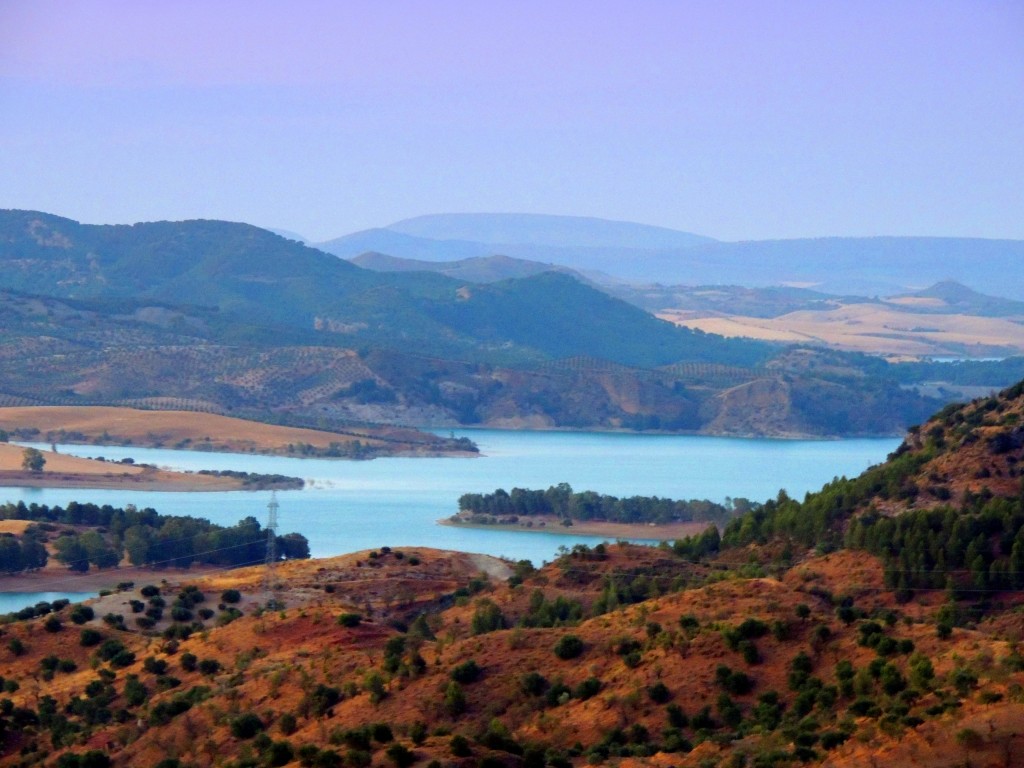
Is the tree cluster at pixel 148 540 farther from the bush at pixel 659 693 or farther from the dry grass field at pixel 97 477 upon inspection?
the bush at pixel 659 693

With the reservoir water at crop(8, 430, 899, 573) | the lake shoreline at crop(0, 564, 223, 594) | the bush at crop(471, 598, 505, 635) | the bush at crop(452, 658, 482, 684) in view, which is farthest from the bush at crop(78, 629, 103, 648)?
the reservoir water at crop(8, 430, 899, 573)

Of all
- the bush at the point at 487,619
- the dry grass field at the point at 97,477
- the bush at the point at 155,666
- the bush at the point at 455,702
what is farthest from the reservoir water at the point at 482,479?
the bush at the point at 455,702

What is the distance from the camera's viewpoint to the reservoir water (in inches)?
3238

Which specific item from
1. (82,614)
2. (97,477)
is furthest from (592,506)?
(82,614)

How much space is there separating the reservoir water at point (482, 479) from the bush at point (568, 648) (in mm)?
37855

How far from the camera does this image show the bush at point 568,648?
1345 inches

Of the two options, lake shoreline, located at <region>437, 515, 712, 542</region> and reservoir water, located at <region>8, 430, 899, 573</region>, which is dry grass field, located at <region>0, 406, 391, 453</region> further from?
lake shoreline, located at <region>437, 515, 712, 542</region>

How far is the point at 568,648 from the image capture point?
34.2 m

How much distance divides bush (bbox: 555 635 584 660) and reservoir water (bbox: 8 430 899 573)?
3786cm

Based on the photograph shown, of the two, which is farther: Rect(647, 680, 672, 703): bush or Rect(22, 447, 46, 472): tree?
Rect(22, 447, 46, 472): tree

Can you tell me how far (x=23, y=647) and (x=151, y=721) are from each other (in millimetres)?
8370

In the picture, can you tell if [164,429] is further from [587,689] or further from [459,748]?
[459,748]

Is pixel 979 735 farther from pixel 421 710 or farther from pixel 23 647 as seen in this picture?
pixel 23 647

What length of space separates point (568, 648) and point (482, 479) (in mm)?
71604
